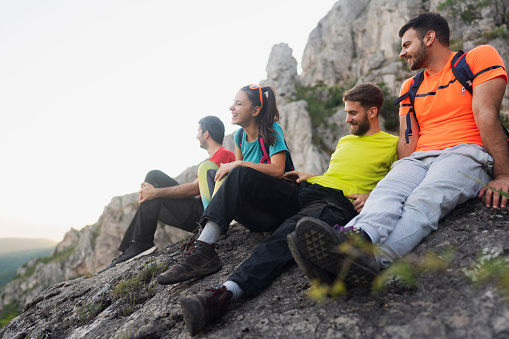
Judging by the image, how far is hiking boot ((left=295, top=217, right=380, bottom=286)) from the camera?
1776mm

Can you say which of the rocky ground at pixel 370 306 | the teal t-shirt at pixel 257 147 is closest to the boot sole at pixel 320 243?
the rocky ground at pixel 370 306

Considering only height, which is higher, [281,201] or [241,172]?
[241,172]

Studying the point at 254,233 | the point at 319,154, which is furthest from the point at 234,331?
the point at 319,154

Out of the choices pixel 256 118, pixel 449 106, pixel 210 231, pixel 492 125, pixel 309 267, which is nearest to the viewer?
pixel 309 267

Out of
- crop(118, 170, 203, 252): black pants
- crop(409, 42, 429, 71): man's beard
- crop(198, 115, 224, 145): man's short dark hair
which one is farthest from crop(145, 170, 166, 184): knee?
crop(409, 42, 429, 71): man's beard

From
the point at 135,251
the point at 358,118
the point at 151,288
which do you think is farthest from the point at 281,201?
the point at 135,251

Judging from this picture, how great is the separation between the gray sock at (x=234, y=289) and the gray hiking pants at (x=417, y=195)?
1.06 metres

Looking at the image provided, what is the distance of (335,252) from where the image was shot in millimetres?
1789

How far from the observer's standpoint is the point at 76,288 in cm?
455

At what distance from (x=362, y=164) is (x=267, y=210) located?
120 centimetres

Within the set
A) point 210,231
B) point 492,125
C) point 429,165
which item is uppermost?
point 492,125

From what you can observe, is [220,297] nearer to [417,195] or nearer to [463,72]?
[417,195]

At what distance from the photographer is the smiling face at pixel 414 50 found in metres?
3.24

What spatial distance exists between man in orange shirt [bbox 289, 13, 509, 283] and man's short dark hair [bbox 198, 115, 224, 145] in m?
3.23
